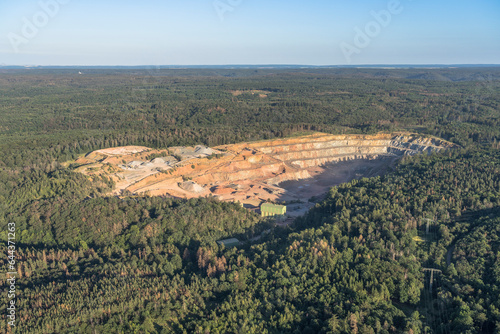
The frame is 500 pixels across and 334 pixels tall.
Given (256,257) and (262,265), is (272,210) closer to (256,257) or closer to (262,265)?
(256,257)

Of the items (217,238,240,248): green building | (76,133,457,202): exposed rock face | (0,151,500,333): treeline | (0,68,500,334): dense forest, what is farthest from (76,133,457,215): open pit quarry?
(217,238,240,248): green building

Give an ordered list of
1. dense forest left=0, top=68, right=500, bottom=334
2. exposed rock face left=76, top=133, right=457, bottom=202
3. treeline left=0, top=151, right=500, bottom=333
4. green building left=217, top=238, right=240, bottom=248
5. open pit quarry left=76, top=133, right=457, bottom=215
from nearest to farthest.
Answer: treeline left=0, top=151, right=500, bottom=333
dense forest left=0, top=68, right=500, bottom=334
green building left=217, top=238, right=240, bottom=248
open pit quarry left=76, top=133, right=457, bottom=215
exposed rock face left=76, top=133, right=457, bottom=202

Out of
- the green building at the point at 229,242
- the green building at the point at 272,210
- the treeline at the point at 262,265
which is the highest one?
the treeline at the point at 262,265

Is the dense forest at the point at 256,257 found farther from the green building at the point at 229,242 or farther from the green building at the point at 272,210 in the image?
the green building at the point at 272,210

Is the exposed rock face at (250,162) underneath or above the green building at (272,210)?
above

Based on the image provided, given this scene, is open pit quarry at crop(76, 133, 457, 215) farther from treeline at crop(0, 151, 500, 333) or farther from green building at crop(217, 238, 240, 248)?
green building at crop(217, 238, 240, 248)

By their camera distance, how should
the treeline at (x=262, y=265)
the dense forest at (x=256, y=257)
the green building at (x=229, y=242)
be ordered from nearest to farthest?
the treeline at (x=262, y=265) → the dense forest at (x=256, y=257) → the green building at (x=229, y=242)

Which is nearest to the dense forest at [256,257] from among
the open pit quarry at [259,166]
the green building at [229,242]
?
the green building at [229,242]

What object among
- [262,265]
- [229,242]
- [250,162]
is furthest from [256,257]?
[250,162]

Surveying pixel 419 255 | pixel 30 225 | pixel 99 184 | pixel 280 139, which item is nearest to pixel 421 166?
pixel 419 255
